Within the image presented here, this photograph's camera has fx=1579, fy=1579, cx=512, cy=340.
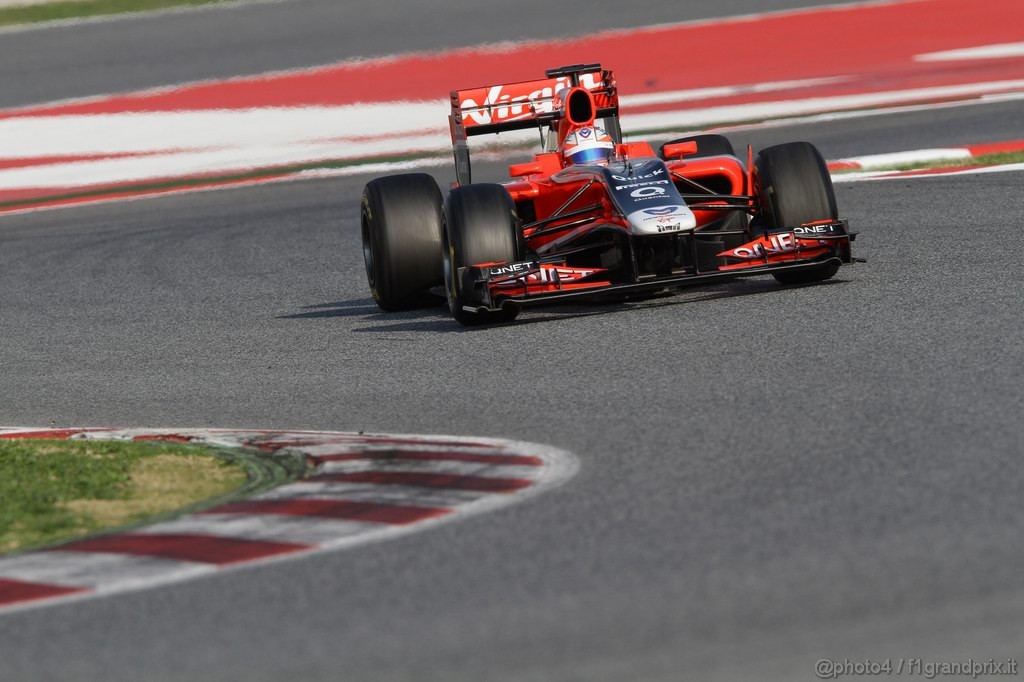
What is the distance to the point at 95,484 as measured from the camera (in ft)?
18.5

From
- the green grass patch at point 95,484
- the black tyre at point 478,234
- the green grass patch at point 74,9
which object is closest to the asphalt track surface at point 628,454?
the black tyre at point 478,234

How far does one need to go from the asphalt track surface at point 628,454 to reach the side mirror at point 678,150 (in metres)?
0.93

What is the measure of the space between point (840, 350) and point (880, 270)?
86.2 inches

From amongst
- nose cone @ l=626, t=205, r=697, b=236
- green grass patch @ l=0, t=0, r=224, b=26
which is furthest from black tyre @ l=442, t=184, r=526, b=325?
green grass patch @ l=0, t=0, r=224, b=26

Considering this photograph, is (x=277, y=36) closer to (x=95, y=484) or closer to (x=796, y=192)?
(x=796, y=192)

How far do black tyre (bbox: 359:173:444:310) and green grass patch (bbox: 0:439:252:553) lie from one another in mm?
3091

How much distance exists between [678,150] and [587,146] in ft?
1.78

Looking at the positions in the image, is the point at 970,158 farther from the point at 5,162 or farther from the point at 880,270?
the point at 5,162

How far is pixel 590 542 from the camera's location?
439 cm

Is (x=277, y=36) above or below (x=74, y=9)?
below

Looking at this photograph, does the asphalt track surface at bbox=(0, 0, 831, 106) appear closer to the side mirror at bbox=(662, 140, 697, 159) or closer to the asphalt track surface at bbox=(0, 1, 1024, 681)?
the asphalt track surface at bbox=(0, 1, 1024, 681)

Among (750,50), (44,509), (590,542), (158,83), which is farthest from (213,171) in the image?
(590,542)

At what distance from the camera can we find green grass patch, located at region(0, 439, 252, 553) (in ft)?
17.1

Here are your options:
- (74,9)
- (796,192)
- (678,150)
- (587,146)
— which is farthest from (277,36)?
(796,192)
